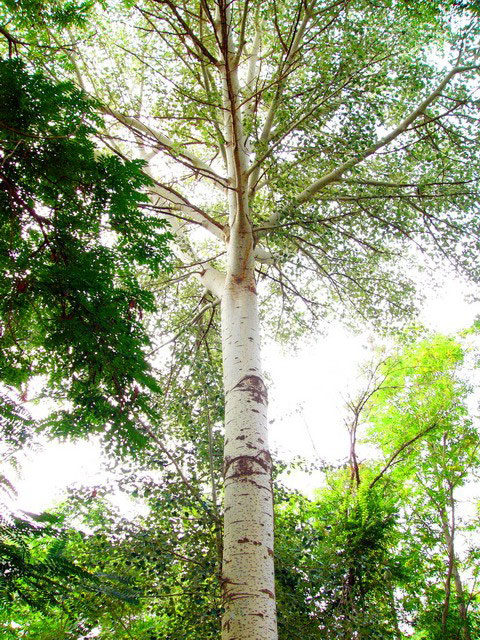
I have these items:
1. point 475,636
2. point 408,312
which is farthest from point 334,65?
point 475,636

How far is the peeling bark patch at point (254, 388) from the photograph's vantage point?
282 centimetres

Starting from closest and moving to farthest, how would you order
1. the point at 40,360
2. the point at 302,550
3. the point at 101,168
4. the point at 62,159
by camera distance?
the point at 62,159
the point at 101,168
the point at 40,360
the point at 302,550

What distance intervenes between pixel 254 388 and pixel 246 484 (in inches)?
25.1

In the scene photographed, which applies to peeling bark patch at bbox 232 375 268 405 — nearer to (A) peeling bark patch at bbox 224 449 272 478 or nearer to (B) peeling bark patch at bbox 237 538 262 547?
(A) peeling bark patch at bbox 224 449 272 478

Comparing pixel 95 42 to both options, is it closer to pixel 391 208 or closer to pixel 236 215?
pixel 236 215

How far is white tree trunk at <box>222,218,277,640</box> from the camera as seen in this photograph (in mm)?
2031

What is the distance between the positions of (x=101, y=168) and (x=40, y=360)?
90cm

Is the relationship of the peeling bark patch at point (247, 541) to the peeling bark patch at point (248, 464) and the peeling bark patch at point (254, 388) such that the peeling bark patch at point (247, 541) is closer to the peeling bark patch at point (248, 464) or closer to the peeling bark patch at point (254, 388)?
the peeling bark patch at point (248, 464)

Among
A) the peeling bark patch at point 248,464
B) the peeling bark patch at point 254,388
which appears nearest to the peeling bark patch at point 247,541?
the peeling bark patch at point 248,464

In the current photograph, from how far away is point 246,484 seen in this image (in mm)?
2424

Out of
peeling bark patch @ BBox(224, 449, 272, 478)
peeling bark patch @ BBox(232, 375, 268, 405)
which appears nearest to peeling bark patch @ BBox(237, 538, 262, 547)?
peeling bark patch @ BBox(224, 449, 272, 478)

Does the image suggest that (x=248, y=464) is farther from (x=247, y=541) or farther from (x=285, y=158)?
(x=285, y=158)

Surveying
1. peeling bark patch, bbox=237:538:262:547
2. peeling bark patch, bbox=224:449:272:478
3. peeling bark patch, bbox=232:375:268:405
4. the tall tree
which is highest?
the tall tree

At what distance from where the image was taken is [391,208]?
16.2ft
